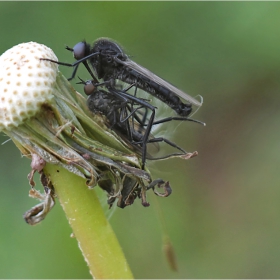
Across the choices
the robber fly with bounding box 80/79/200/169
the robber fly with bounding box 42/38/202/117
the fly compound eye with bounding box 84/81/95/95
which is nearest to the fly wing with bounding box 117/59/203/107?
the robber fly with bounding box 42/38/202/117

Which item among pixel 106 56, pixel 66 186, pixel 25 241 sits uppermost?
pixel 106 56

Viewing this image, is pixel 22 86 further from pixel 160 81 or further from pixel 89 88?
pixel 160 81

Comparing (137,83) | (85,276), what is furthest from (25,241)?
(137,83)

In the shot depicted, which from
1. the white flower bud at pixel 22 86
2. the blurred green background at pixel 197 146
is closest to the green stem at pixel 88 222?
the white flower bud at pixel 22 86

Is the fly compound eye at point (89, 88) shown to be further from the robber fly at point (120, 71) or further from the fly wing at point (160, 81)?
the fly wing at point (160, 81)

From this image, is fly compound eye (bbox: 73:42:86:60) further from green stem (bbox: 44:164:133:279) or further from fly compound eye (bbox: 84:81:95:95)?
green stem (bbox: 44:164:133:279)

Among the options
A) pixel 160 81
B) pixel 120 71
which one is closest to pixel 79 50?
pixel 120 71

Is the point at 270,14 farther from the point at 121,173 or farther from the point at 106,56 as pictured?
the point at 121,173
